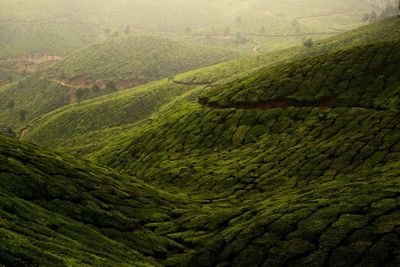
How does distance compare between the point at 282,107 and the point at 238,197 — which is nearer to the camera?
the point at 238,197

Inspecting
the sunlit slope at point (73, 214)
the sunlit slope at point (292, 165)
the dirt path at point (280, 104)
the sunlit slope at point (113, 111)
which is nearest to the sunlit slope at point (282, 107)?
the dirt path at point (280, 104)

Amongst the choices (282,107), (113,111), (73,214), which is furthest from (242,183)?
(113,111)

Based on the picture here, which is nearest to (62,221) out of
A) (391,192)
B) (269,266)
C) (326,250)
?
(269,266)

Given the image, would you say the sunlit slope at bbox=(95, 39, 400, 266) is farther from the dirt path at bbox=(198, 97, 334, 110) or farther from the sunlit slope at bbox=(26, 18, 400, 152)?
the sunlit slope at bbox=(26, 18, 400, 152)

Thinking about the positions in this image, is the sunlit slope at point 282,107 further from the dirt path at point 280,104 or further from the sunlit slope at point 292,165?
the sunlit slope at point 292,165

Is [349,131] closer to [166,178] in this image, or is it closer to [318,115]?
[318,115]

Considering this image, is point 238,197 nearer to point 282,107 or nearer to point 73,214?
point 73,214

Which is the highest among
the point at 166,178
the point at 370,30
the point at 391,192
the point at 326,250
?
the point at 370,30

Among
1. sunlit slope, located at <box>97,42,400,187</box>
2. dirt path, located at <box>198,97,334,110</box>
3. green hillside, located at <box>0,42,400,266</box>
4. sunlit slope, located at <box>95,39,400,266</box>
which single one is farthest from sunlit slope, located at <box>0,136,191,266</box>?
dirt path, located at <box>198,97,334,110</box>
